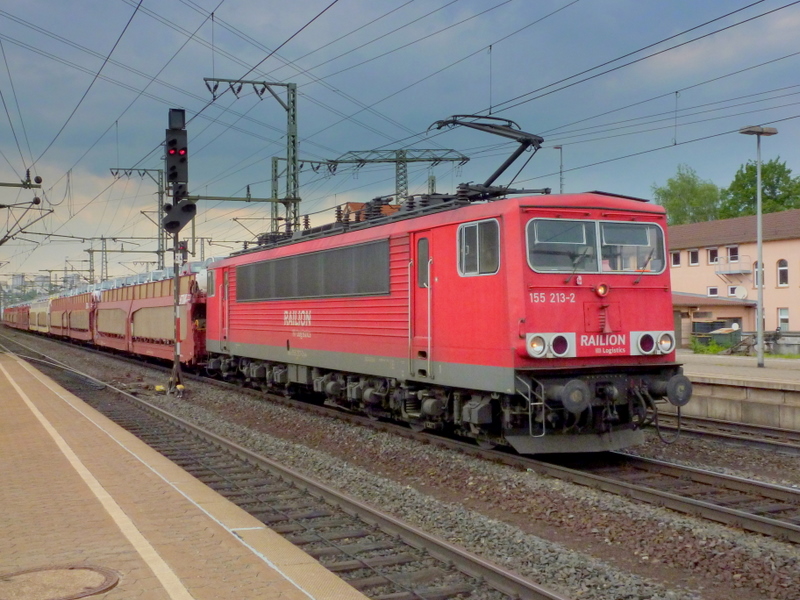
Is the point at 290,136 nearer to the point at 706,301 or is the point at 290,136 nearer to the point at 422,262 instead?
the point at 422,262

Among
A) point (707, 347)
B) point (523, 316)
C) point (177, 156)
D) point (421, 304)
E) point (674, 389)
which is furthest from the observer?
point (707, 347)

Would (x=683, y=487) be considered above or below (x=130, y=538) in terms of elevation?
below

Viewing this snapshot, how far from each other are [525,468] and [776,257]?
39.8m

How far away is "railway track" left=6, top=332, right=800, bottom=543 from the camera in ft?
→ 25.6

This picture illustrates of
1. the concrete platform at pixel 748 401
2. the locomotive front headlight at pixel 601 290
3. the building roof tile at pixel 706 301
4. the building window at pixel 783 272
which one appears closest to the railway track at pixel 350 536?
the locomotive front headlight at pixel 601 290

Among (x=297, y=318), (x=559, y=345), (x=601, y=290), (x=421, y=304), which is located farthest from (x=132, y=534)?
(x=297, y=318)

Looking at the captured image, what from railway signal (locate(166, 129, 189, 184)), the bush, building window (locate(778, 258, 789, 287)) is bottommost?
the bush

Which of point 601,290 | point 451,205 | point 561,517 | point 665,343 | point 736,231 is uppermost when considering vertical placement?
point 736,231

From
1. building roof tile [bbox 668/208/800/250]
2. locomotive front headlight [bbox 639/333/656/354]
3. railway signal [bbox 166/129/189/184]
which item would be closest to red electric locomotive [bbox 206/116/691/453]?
locomotive front headlight [bbox 639/333/656/354]

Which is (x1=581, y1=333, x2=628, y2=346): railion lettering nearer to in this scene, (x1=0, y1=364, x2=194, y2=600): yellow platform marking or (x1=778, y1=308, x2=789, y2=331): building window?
(x1=0, y1=364, x2=194, y2=600): yellow platform marking

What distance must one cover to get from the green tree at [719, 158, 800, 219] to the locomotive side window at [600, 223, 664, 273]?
60816 millimetres

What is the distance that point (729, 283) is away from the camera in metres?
49.0

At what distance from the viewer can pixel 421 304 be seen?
11.9 m

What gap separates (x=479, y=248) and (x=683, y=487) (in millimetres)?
3950
